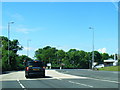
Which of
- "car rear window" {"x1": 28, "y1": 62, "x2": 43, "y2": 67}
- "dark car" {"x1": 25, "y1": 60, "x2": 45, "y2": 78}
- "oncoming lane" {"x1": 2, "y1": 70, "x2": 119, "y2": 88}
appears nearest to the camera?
"oncoming lane" {"x1": 2, "y1": 70, "x2": 119, "y2": 88}

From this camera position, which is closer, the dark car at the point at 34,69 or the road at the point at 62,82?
the road at the point at 62,82

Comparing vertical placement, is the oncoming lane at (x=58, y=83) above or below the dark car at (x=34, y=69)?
below

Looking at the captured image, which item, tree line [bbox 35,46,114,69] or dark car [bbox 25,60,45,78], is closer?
dark car [bbox 25,60,45,78]

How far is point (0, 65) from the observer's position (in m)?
54.4

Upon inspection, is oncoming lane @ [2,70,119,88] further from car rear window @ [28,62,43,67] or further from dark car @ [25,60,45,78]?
car rear window @ [28,62,43,67]

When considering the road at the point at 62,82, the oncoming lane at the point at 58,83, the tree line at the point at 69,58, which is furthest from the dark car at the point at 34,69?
the tree line at the point at 69,58

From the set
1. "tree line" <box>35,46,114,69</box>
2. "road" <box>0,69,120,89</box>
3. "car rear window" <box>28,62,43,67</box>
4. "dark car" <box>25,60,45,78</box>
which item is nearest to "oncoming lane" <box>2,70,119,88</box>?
"road" <box>0,69,120,89</box>

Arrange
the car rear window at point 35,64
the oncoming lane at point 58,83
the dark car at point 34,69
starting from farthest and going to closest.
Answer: the car rear window at point 35,64 → the dark car at point 34,69 → the oncoming lane at point 58,83

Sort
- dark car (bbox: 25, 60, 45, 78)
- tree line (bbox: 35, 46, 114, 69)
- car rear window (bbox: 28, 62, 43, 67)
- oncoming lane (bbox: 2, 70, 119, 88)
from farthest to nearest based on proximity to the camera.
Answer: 1. tree line (bbox: 35, 46, 114, 69)
2. car rear window (bbox: 28, 62, 43, 67)
3. dark car (bbox: 25, 60, 45, 78)
4. oncoming lane (bbox: 2, 70, 119, 88)

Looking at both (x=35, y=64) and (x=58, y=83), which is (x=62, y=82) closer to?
(x=58, y=83)

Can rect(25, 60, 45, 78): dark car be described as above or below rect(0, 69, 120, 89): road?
above

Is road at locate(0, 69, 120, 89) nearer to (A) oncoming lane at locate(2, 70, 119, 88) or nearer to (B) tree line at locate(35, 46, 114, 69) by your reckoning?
(A) oncoming lane at locate(2, 70, 119, 88)

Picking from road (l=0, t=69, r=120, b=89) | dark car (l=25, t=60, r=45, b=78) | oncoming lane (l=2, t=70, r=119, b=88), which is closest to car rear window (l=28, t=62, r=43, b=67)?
dark car (l=25, t=60, r=45, b=78)

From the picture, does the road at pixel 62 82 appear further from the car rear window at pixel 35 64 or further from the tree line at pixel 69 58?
the tree line at pixel 69 58
